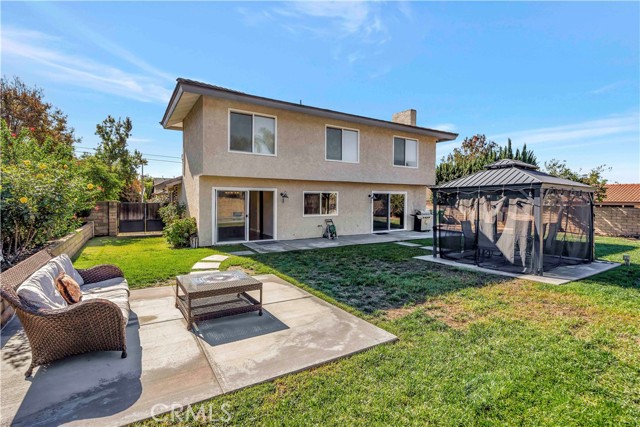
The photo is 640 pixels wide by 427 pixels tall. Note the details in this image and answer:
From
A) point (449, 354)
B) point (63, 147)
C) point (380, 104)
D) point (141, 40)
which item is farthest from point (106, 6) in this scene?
point (380, 104)

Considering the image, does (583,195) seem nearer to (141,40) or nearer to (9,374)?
(9,374)

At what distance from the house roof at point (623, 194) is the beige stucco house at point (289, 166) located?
18.3 metres

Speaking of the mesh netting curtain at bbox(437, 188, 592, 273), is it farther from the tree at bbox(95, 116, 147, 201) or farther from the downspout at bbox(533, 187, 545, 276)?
the tree at bbox(95, 116, 147, 201)

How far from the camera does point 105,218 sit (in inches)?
569

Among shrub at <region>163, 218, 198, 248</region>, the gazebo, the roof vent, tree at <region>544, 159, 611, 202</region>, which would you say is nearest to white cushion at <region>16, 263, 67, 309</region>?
shrub at <region>163, 218, 198, 248</region>

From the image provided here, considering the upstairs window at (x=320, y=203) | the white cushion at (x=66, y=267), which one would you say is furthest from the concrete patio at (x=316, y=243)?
the white cushion at (x=66, y=267)

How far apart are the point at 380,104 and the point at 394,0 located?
422 inches

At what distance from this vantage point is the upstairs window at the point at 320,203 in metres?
14.1

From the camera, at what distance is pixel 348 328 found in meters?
4.37

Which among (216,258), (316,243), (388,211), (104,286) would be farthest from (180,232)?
(388,211)

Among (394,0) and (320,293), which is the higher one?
(394,0)

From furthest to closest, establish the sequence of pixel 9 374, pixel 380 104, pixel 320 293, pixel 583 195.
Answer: pixel 380 104, pixel 583 195, pixel 320 293, pixel 9 374

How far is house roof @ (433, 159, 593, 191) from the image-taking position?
24.9 ft
